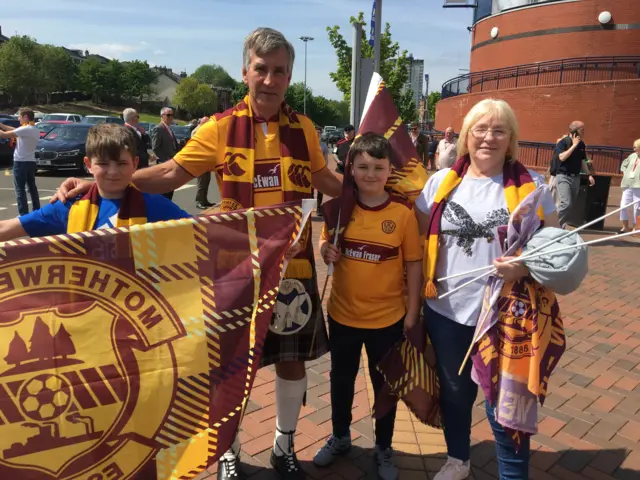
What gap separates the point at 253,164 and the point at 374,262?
783 millimetres

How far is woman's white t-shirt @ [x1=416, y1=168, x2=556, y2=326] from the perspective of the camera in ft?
7.58

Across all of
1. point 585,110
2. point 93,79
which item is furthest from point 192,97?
point 585,110

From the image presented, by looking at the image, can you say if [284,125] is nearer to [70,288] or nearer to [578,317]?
[70,288]

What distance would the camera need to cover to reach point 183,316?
85.0 inches

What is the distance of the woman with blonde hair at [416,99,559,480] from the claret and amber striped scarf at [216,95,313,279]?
633mm

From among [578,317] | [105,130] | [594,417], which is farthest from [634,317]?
[105,130]

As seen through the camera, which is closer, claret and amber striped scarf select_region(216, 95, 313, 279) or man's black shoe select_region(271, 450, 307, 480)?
claret and amber striped scarf select_region(216, 95, 313, 279)

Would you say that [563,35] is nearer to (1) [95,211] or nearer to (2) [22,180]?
(2) [22,180]

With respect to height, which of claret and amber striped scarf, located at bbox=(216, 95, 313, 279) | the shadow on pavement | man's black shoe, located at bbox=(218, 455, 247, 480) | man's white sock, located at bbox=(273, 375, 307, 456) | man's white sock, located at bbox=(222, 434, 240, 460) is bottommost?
the shadow on pavement

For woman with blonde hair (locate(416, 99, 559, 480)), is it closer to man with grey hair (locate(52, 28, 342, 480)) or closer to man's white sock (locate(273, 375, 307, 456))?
man with grey hair (locate(52, 28, 342, 480))

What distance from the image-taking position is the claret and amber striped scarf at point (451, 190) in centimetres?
229

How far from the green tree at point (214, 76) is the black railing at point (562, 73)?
405ft

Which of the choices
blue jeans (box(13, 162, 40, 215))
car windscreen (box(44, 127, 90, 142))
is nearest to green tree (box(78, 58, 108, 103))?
car windscreen (box(44, 127, 90, 142))

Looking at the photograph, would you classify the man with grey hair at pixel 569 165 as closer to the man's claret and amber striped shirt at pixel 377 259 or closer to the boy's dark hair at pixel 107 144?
the man's claret and amber striped shirt at pixel 377 259
